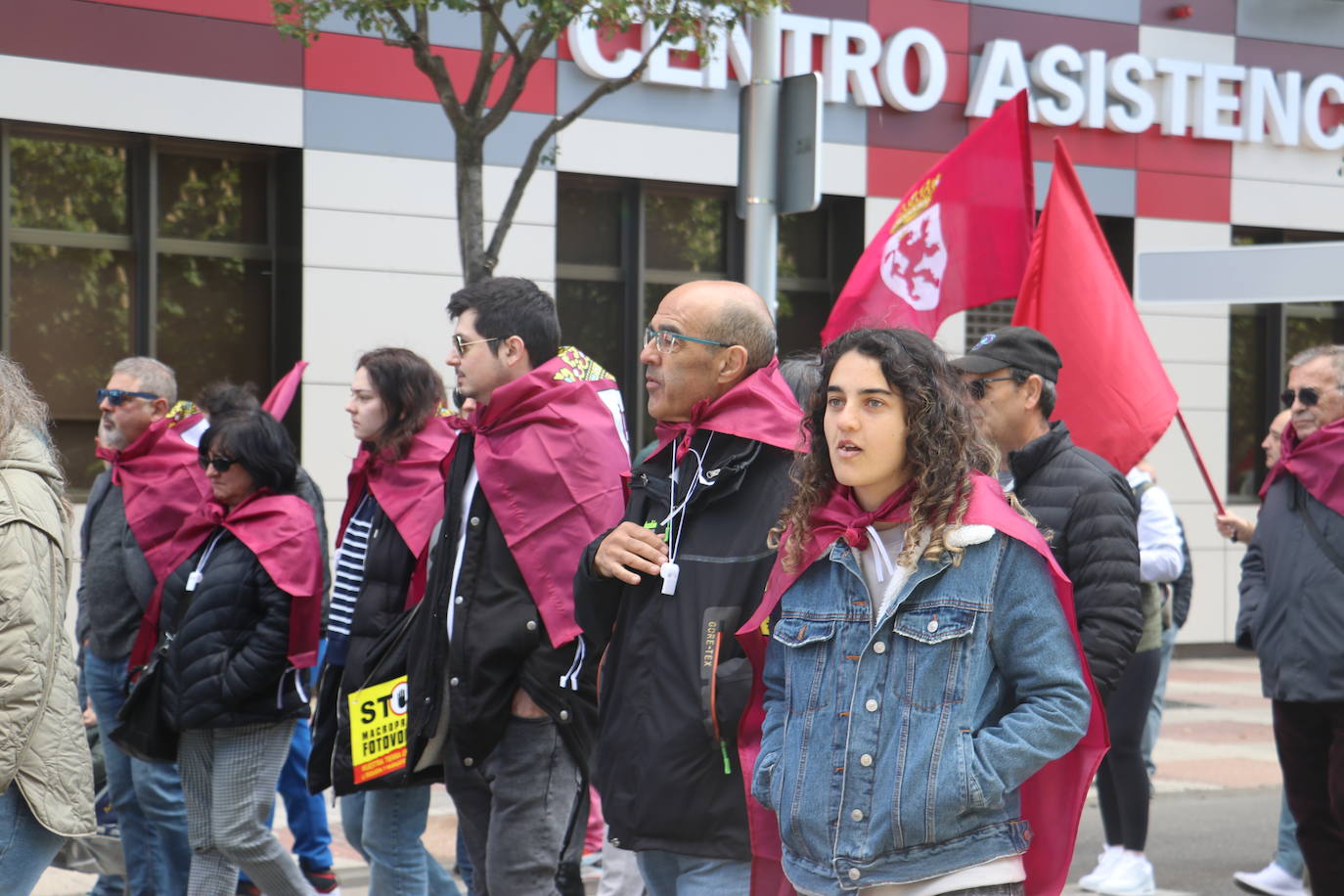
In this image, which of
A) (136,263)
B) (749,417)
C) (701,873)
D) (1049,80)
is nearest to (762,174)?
(749,417)

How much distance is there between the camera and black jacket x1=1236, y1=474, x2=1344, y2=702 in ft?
20.8

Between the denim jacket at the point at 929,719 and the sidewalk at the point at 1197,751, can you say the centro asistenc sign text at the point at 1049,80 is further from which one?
the denim jacket at the point at 929,719

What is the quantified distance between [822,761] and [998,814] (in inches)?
13.6

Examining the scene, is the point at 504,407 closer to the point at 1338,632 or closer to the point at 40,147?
the point at 1338,632

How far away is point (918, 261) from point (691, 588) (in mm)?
3711

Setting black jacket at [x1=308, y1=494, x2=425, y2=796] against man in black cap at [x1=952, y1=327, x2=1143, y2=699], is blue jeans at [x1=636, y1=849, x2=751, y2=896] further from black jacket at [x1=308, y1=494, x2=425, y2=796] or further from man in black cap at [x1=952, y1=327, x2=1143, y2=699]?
man in black cap at [x1=952, y1=327, x2=1143, y2=699]

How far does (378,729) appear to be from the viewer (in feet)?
16.5

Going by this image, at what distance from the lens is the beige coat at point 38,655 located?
3.83m


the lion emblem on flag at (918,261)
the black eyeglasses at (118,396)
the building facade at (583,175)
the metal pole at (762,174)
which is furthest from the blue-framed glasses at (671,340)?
the building facade at (583,175)

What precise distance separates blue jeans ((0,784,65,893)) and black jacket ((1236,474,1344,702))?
447cm

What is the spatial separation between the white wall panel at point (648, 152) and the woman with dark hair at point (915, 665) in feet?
32.9

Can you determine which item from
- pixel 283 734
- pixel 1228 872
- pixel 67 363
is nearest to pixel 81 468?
pixel 67 363

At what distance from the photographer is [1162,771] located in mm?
10492

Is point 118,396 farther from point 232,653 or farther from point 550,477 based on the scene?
point 550,477
